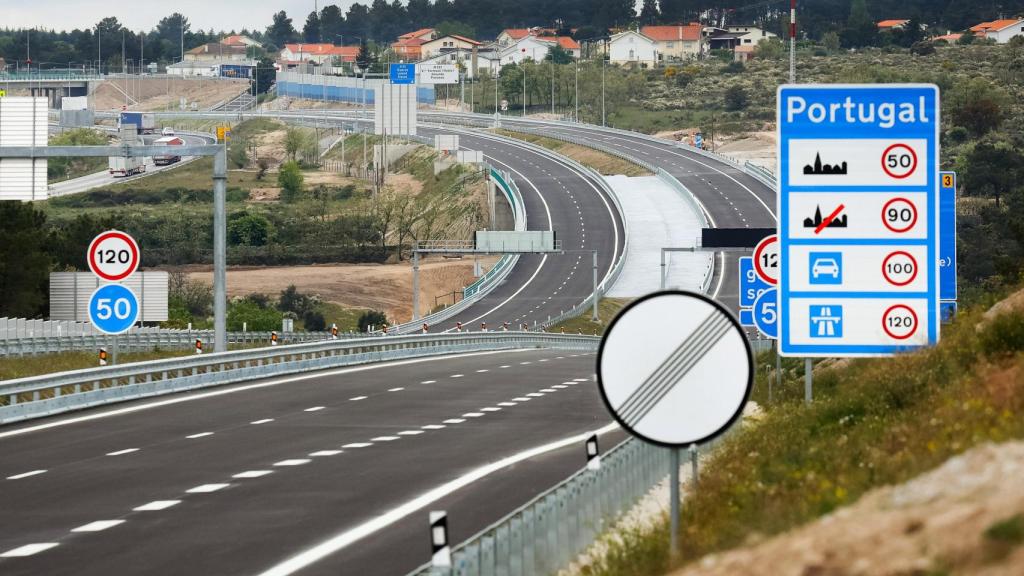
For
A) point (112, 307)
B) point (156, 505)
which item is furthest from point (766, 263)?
point (112, 307)

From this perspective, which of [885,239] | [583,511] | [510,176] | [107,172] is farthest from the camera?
[107,172]

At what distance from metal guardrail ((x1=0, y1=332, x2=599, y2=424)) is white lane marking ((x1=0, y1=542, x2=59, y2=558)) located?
43.0 ft

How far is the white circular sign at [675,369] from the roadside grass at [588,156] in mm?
145970

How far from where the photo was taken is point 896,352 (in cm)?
1494

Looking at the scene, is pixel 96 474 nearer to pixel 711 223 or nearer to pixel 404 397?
pixel 404 397

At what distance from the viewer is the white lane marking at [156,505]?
17.6m

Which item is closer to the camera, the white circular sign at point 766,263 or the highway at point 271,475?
the highway at point 271,475

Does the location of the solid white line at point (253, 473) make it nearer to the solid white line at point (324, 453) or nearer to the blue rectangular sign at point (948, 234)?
the solid white line at point (324, 453)

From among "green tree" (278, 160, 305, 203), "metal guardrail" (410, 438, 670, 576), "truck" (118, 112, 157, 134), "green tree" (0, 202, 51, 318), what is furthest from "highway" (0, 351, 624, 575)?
"truck" (118, 112, 157, 134)

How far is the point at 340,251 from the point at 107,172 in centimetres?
6745

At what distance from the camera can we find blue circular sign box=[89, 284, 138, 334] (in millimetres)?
29172

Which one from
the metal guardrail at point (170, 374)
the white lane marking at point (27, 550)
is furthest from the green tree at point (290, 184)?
the white lane marking at point (27, 550)

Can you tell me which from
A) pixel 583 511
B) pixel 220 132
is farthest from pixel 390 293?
pixel 583 511

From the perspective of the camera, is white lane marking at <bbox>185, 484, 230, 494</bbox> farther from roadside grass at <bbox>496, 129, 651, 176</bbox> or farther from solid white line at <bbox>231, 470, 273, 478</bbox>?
roadside grass at <bbox>496, 129, 651, 176</bbox>
